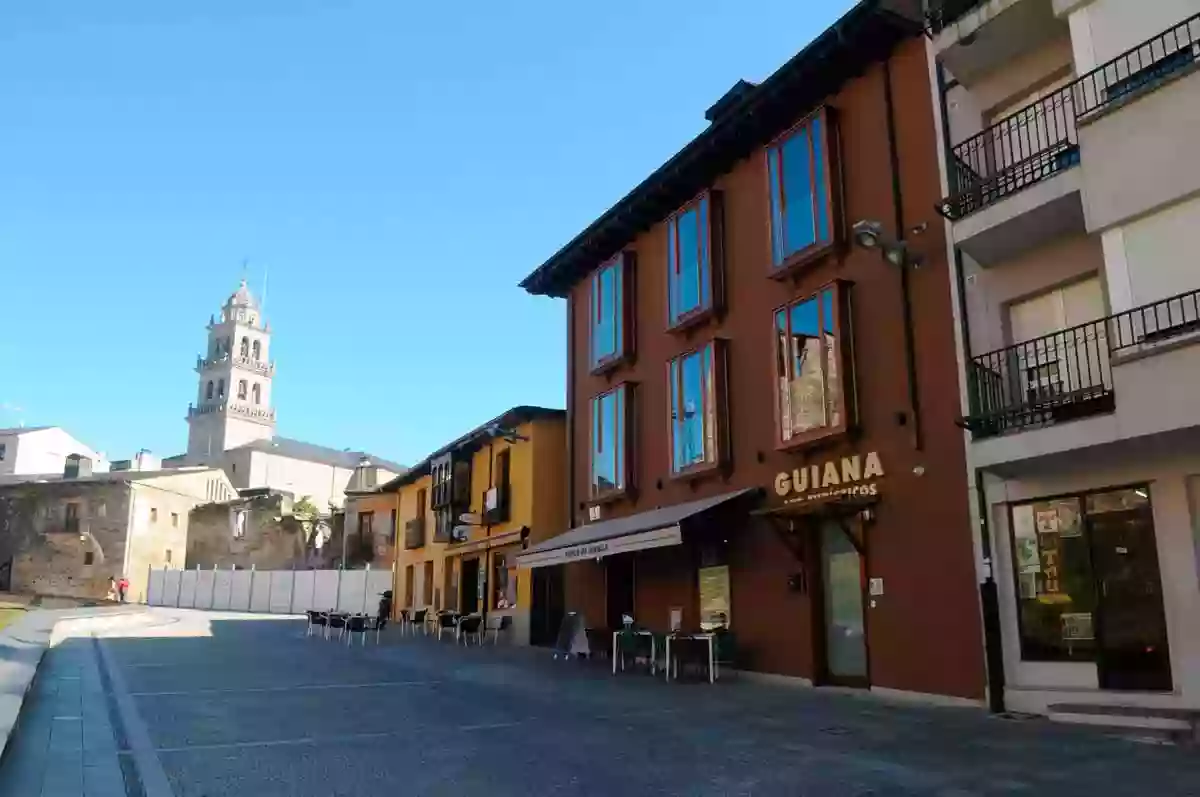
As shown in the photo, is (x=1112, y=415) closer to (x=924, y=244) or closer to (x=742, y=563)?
(x=924, y=244)

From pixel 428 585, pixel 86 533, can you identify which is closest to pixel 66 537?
pixel 86 533

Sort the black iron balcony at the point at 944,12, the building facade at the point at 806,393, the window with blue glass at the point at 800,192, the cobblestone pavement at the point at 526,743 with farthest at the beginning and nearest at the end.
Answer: the window with blue glass at the point at 800,192 < the building facade at the point at 806,393 < the black iron balcony at the point at 944,12 < the cobblestone pavement at the point at 526,743

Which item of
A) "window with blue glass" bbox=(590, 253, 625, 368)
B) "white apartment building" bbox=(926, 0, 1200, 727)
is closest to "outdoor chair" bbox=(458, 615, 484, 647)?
"window with blue glass" bbox=(590, 253, 625, 368)

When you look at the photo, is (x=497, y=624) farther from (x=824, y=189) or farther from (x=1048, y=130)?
(x=1048, y=130)

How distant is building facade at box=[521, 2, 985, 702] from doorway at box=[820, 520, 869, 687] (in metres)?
0.04

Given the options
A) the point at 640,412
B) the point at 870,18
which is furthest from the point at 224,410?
the point at 870,18

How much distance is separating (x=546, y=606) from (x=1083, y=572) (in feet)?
56.2

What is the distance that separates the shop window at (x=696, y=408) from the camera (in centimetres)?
1775

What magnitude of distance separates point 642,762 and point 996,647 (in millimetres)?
5674

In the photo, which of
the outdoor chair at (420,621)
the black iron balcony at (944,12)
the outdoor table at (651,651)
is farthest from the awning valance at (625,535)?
the outdoor chair at (420,621)

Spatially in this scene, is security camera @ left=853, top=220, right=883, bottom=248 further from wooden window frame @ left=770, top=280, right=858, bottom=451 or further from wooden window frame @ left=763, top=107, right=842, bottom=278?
wooden window frame @ left=763, top=107, right=842, bottom=278

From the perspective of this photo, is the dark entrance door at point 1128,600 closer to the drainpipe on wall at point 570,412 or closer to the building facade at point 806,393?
the building facade at point 806,393

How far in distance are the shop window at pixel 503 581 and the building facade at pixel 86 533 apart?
157 feet

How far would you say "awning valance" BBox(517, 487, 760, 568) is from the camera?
52.5 ft
